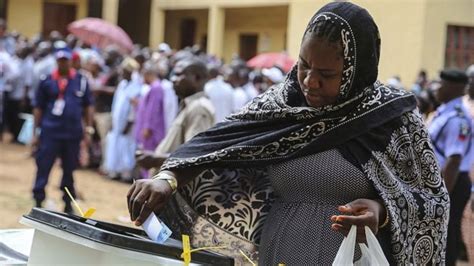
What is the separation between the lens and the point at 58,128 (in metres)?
7.84

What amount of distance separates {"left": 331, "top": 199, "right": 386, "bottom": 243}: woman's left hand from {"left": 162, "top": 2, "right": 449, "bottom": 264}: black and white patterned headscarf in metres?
0.09

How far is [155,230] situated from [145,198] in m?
0.17

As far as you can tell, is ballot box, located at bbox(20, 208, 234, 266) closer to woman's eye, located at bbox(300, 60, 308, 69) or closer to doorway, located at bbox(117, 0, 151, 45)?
woman's eye, located at bbox(300, 60, 308, 69)

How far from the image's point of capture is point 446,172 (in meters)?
5.63

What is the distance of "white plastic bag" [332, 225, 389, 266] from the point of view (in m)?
2.14

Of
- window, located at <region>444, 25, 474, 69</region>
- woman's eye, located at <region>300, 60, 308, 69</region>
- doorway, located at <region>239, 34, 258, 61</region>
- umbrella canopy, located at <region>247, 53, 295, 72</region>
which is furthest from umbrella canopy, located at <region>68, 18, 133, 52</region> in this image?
woman's eye, located at <region>300, 60, 308, 69</region>

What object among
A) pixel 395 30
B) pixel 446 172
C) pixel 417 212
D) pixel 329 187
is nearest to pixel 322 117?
pixel 329 187

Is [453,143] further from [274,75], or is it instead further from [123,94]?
[123,94]

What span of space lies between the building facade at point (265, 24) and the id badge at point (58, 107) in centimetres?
477

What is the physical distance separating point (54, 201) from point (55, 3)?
19.9m

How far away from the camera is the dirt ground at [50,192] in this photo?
333 inches

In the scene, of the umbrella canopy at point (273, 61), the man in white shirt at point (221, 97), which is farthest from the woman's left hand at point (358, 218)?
the umbrella canopy at point (273, 61)

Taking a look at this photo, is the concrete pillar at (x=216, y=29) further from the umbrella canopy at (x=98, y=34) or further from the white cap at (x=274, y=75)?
the white cap at (x=274, y=75)

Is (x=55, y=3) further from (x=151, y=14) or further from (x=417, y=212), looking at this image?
(x=417, y=212)
